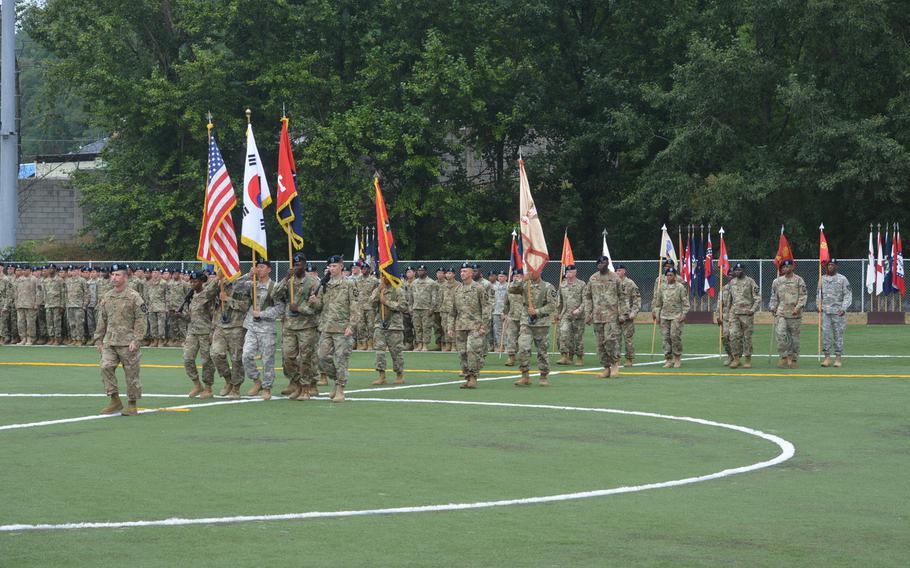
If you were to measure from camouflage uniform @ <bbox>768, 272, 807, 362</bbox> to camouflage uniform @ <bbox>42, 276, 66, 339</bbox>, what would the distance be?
19.8m

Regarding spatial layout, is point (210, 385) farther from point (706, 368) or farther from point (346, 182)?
point (346, 182)

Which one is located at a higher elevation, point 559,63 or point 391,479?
point 559,63

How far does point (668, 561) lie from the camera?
860 cm

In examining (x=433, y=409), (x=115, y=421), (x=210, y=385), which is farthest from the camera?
(x=210, y=385)

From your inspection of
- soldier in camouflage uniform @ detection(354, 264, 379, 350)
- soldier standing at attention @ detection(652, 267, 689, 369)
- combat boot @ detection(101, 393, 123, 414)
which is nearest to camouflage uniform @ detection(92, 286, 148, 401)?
combat boot @ detection(101, 393, 123, 414)

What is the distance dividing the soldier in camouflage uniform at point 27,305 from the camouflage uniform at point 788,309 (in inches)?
806

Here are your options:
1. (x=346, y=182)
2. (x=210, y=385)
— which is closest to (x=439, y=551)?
(x=210, y=385)

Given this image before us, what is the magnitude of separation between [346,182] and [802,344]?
21.2m

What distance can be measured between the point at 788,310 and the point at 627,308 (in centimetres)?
392

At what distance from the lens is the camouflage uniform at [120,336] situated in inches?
695

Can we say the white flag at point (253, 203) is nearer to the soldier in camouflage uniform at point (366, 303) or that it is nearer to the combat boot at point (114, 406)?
the combat boot at point (114, 406)

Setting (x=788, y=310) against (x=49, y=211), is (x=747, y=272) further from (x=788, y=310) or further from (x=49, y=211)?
(x=49, y=211)

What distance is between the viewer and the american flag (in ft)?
66.3

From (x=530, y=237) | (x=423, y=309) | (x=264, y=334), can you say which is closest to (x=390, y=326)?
(x=530, y=237)
